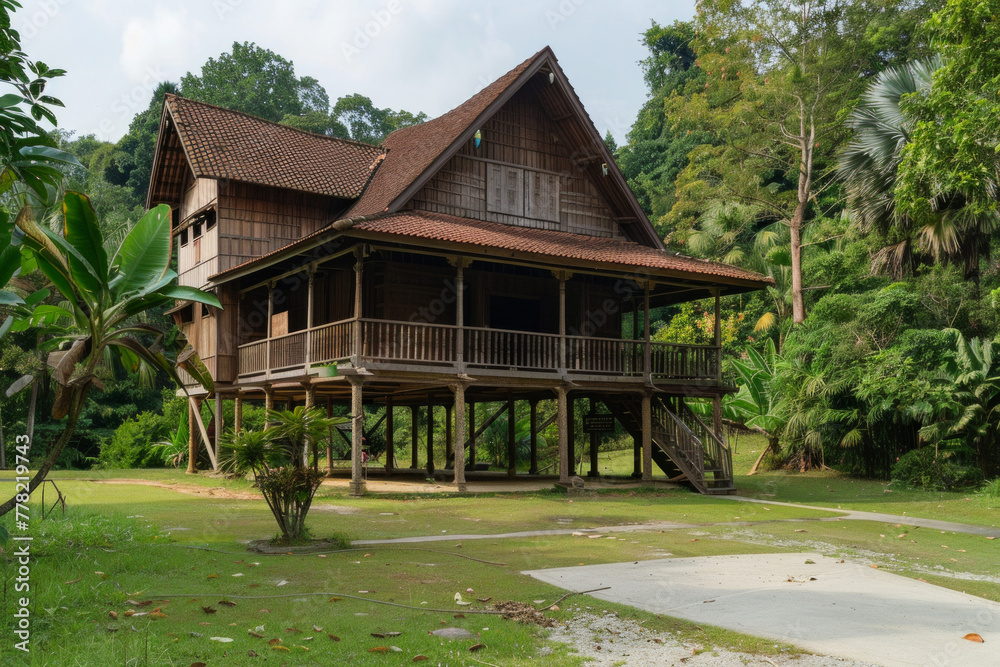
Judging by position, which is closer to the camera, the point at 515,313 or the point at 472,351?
the point at 472,351

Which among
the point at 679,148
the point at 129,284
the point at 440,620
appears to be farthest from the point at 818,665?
the point at 679,148

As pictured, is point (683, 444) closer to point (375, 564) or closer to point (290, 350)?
Answer: point (290, 350)

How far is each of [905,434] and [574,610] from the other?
1904cm

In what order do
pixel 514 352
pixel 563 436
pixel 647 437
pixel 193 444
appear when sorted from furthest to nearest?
pixel 193 444 < pixel 647 437 < pixel 563 436 < pixel 514 352

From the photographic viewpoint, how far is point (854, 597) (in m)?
7.34

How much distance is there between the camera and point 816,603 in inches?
277

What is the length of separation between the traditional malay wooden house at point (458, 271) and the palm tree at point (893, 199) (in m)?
6.17

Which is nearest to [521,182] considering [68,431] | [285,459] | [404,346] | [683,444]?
[404,346]

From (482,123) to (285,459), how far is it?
1236cm

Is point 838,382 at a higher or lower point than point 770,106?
lower

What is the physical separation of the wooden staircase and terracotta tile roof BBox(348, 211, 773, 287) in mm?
3340

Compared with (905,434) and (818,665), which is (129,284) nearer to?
(818,665)

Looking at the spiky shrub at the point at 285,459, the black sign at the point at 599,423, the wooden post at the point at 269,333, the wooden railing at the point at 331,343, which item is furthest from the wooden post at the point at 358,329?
the black sign at the point at 599,423

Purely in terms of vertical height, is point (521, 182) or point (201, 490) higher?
point (521, 182)
